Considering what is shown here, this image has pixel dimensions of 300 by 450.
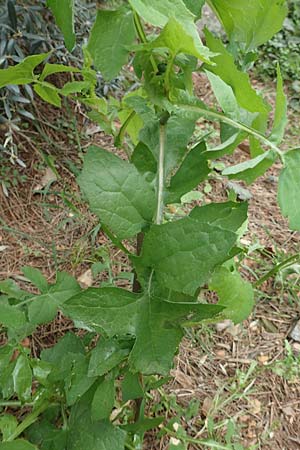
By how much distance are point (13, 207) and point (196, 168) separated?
46.9 inches

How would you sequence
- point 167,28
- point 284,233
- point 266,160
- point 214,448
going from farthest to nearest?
point 284,233
point 214,448
point 266,160
point 167,28

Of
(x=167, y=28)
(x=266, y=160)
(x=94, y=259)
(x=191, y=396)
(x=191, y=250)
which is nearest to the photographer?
(x=167, y=28)

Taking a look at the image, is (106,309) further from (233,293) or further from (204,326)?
(204,326)

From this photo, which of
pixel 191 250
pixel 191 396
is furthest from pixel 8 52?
pixel 191 250

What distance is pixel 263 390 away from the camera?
168cm

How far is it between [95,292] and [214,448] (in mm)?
819

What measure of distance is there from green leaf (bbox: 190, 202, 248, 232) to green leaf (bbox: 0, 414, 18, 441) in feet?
2.26

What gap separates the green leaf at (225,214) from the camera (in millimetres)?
869

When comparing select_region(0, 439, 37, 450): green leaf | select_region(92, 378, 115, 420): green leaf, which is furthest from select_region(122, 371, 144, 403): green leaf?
select_region(0, 439, 37, 450): green leaf

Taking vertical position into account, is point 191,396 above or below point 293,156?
below

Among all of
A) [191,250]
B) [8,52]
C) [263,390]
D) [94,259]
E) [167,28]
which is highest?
[167,28]

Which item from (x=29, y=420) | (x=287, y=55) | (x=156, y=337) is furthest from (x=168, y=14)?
(x=287, y=55)

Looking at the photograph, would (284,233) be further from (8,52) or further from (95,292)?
(95,292)

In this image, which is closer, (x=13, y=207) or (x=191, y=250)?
(x=191, y=250)
